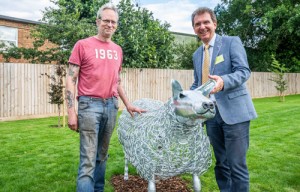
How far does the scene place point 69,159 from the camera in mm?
5648

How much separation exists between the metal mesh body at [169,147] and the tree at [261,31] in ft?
67.9

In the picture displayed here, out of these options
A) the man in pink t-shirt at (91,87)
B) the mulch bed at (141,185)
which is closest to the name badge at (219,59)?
the man in pink t-shirt at (91,87)

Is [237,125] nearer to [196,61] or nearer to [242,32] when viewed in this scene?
[196,61]

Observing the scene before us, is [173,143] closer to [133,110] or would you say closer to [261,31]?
[133,110]

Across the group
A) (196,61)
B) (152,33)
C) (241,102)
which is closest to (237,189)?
(241,102)

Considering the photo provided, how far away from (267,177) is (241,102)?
226cm

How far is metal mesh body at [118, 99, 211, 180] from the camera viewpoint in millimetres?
2789

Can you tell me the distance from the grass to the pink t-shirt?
62.9 inches

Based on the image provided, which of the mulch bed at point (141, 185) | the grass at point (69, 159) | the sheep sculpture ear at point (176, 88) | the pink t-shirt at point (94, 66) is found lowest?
the mulch bed at point (141, 185)

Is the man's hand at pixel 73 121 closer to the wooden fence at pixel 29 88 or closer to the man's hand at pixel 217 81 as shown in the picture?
the man's hand at pixel 217 81

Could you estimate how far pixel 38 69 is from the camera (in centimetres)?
1119

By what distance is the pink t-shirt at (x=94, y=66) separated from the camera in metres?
3.13

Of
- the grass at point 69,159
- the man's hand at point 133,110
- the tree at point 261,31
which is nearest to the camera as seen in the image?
the man's hand at point 133,110

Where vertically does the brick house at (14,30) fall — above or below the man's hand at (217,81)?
above
